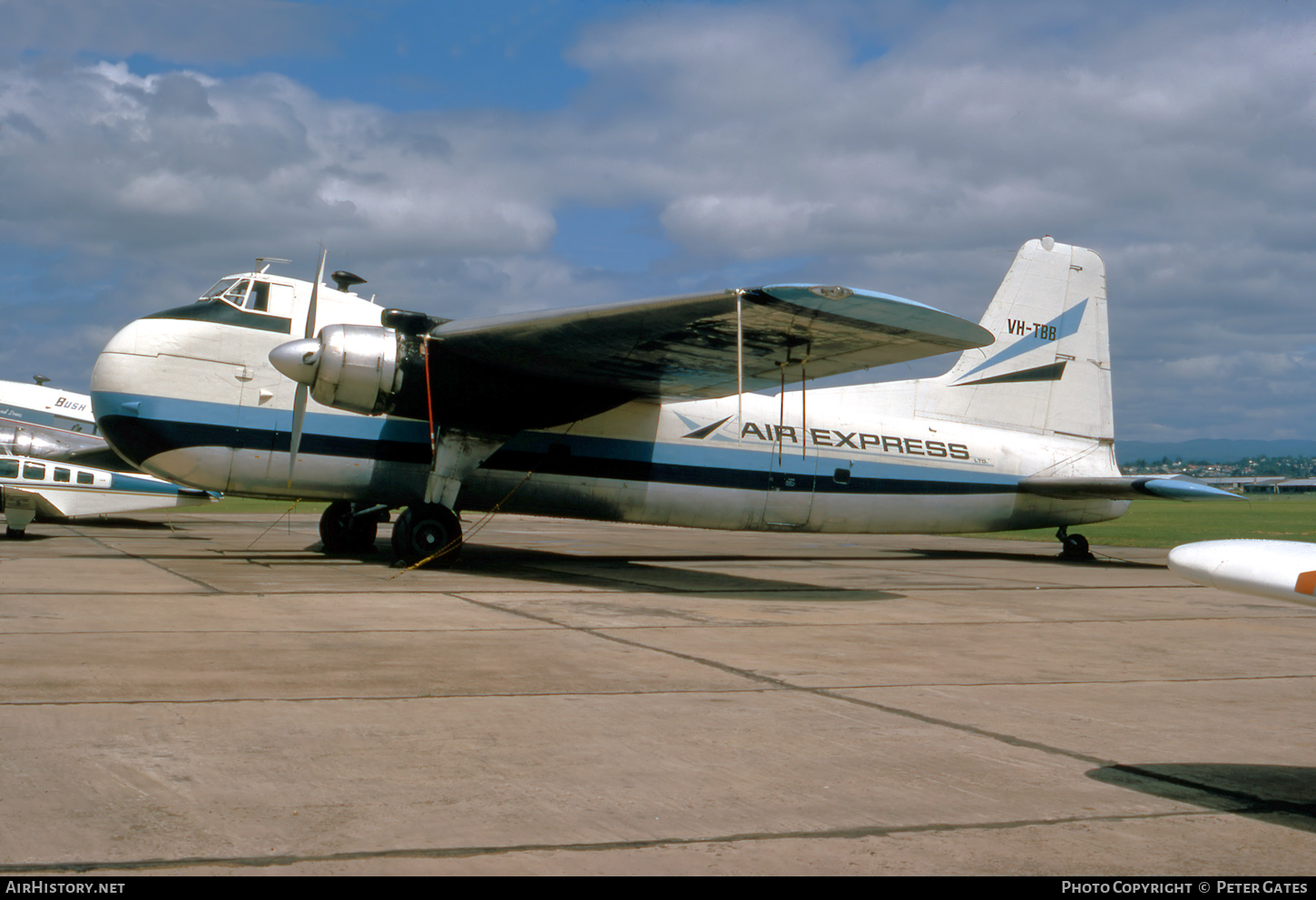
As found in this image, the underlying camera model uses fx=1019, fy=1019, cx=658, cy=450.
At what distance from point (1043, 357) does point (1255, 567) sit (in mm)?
16457

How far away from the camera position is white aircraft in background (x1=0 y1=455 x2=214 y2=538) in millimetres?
18047

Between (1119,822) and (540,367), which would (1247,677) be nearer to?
(1119,822)

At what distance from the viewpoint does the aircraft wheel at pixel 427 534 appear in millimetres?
14031

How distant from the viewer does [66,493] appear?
19219mm

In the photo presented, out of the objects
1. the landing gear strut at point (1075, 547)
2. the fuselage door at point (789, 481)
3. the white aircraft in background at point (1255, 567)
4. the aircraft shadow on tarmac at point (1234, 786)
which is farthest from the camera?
the landing gear strut at point (1075, 547)

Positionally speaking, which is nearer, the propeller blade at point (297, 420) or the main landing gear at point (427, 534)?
the main landing gear at point (427, 534)

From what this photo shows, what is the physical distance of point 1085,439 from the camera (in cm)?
1973

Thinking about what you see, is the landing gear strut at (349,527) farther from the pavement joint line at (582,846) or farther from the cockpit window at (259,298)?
the pavement joint line at (582,846)

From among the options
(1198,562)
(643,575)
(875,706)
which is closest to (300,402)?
(643,575)

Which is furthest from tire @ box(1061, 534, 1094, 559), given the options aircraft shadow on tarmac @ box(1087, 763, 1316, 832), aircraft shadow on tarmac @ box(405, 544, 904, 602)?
aircraft shadow on tarmac @ box(1087, 763, 1316, 832)

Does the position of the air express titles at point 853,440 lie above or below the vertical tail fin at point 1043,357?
below

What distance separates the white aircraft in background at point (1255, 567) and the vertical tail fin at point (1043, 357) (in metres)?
15.0

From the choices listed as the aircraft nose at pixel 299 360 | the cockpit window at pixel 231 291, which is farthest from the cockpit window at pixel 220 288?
the aircraft nose at pixel 299 360

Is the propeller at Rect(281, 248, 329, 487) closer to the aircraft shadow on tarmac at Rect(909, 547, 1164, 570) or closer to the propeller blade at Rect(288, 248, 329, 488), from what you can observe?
the propeller blade at Rect(288, 248, 329, 488)
